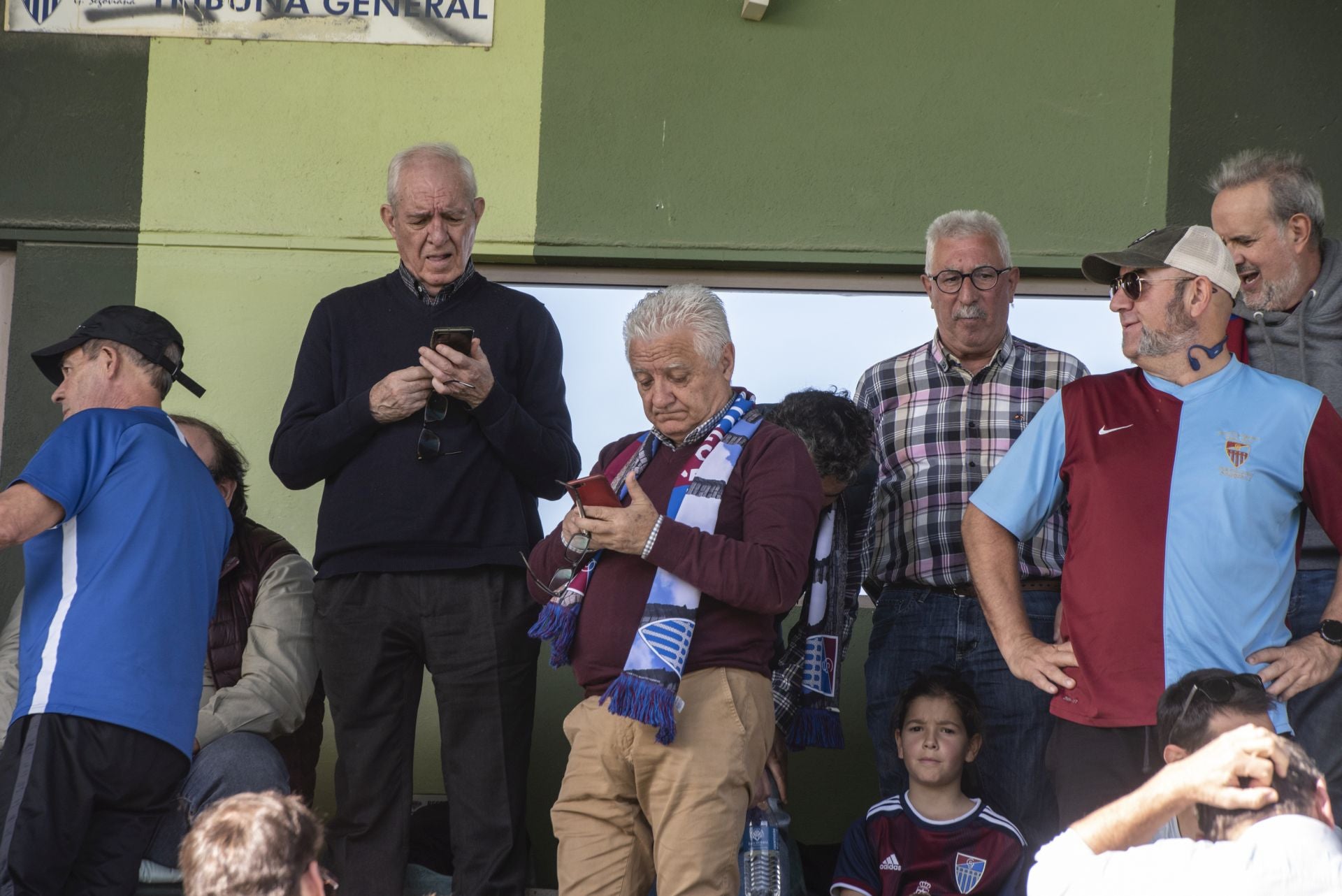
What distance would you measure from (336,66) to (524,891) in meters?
2.68

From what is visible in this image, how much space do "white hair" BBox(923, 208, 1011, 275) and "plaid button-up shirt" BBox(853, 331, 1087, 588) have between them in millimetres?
240

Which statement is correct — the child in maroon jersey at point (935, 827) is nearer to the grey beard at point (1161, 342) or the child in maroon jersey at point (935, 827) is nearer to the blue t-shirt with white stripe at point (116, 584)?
the grey beard at point (1161, 342)

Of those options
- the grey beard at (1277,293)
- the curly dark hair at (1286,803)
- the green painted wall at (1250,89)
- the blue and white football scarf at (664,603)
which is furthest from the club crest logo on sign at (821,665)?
the green painted wall at (1250,89)

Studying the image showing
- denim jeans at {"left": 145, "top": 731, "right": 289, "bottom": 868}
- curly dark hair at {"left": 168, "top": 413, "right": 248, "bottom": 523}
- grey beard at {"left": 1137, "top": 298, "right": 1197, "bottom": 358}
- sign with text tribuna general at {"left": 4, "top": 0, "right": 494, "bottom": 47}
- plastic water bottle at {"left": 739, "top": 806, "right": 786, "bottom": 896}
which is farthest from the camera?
sign with text tribuna general at {"left": 4, "top": 0, "right": 494, "bottom": 47}

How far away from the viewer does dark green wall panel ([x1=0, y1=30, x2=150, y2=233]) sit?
466 centimetres

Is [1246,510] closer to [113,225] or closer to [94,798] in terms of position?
[94,798]

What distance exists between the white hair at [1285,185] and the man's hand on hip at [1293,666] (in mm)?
1119

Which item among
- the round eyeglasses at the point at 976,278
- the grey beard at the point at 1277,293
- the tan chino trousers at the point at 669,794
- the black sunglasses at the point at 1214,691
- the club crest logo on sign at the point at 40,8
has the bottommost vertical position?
the tan chino trousers at the point at 669,794

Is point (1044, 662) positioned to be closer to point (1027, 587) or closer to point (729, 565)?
point (729, 565)

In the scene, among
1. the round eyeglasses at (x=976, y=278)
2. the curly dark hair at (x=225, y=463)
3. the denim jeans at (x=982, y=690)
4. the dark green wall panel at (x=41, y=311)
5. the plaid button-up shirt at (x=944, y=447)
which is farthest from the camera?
the dark green wall panel at (x=41, y=311)

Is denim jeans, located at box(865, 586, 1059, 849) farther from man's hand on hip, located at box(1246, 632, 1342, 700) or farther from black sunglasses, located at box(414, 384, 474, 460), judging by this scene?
black sunglasses, located at box(414, 384, 474, 460)

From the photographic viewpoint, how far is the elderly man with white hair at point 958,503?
145 inches

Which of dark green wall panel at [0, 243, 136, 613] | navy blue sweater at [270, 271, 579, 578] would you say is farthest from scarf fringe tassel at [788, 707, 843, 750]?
dark green wall panel at [0, 243, 136, 613]

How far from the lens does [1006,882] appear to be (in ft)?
11.4
